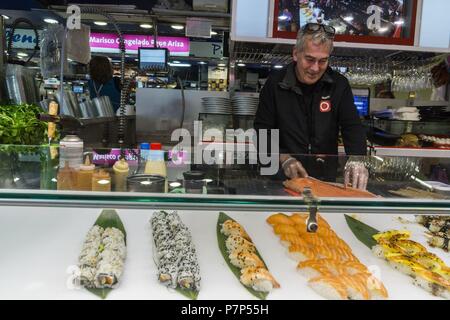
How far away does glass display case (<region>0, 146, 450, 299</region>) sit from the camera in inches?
42.4

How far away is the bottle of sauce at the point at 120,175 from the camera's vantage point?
1.17 meters

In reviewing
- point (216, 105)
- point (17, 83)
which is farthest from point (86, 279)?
point (216, 105)

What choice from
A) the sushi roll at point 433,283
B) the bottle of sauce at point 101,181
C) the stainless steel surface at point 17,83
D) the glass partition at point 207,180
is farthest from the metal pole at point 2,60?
the sushi roll at point 433,283

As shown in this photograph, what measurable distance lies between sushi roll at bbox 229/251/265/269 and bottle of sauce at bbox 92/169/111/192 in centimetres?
43

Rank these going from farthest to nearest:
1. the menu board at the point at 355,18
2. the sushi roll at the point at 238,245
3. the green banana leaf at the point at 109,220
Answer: the menu board at the point at 355,18 → the green banana leaf at the point at 109,220 → the sushi roll at the point at 238,245

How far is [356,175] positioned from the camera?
4.85 ft

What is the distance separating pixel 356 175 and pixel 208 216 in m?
0.56

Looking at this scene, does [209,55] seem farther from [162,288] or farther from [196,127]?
[162,288]

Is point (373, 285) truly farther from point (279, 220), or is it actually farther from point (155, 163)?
point (155, 163)

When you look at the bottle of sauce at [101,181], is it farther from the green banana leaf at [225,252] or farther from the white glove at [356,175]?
the white glove at [356,175]

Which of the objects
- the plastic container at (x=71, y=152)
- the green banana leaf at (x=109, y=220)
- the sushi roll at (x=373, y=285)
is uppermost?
the plastic container at (x=71, y=152)

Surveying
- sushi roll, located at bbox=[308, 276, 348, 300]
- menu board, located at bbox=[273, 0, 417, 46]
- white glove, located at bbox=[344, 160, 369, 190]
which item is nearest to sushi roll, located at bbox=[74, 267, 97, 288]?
sushi roll, located at bbox=[308, 276, 348, 300]

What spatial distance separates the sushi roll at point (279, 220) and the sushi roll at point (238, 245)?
0.51ft

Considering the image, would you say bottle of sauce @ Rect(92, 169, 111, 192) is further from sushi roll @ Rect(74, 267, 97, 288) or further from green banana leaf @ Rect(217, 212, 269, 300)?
green banana leaf @ Rect(217, 212, 269, 300)
